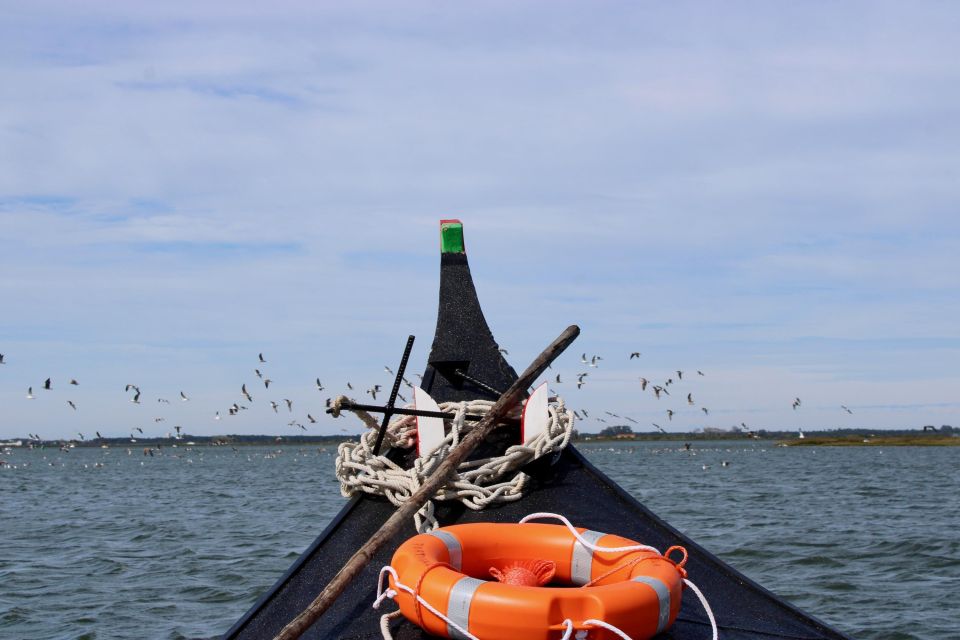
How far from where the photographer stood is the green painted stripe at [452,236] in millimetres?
8562

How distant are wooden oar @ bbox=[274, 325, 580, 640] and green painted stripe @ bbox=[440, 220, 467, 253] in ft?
6.49

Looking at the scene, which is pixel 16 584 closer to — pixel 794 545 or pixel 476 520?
pixel 476 520

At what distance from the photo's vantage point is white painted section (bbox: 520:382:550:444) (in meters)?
6.85

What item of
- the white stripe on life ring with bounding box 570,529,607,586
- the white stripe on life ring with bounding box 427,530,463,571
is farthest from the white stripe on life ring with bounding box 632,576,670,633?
the white stripe on life ring with bounding box 427,530,463,571

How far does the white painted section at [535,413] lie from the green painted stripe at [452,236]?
2095 millimetres

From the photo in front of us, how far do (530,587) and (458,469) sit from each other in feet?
7.36

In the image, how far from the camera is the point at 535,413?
6.89 meters

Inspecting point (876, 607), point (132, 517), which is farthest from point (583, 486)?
point (132, 517)

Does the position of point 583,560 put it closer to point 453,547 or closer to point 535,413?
point 453,547

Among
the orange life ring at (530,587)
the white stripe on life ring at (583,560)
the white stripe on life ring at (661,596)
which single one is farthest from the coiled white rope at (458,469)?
the white stripe on life ring at (661,596)

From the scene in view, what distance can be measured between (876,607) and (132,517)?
2042cm

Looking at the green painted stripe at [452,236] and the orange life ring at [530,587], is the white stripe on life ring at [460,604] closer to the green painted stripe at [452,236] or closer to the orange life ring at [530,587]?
the orange life ring at [530,587]

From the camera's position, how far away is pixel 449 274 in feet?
27.8

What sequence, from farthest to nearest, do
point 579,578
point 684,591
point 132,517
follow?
point 132,517 < point 684,591 < point 579,578
